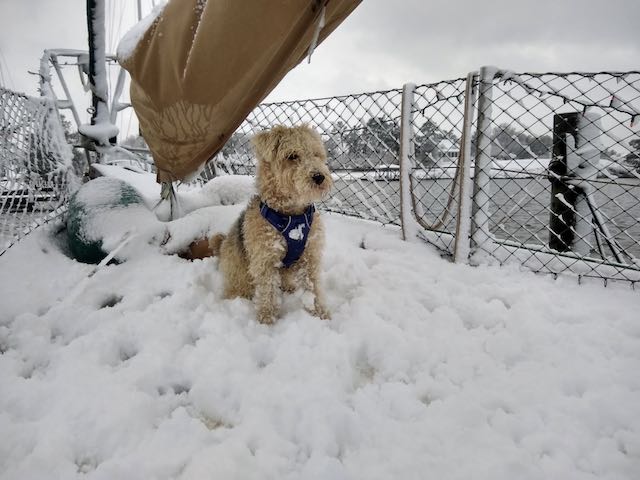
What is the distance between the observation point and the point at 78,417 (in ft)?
5.30

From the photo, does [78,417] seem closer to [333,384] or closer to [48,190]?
[333,384]

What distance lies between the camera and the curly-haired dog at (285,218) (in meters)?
2.41

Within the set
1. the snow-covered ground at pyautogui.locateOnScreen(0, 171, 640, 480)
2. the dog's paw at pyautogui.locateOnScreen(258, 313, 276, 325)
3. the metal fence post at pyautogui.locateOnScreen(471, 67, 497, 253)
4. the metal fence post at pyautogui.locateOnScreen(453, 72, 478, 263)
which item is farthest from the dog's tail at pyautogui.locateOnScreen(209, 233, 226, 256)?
the metal fence post at pyautogui.locateOnScreen(471, 67, 497, 253)

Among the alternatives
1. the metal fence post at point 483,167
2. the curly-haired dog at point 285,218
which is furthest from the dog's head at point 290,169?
the metal fence post at point 483,167

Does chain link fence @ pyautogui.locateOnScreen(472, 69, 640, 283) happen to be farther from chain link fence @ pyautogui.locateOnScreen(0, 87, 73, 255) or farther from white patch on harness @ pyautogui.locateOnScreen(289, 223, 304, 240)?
chain link fence @ pyautogui.locateOnScreen(0, 87, 73, 255)

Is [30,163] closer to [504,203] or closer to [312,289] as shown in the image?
[312,289]

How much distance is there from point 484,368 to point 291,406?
3.73 ft

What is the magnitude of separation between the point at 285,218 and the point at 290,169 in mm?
360

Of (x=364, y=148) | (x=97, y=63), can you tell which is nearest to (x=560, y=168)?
(x=364, y=148)

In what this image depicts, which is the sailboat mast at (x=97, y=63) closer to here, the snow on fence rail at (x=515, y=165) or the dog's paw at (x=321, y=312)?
the snow on fence rail at (x=515, y=165)

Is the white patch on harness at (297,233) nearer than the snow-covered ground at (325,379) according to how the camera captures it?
No

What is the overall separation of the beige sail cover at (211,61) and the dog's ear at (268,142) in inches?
11.5

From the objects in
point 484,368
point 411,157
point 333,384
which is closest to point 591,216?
point 411,157

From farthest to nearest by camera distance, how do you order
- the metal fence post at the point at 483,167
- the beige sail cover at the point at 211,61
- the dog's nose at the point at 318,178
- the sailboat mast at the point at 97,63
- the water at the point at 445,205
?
the sailboat mast at the point at 97,63 < the water at the point at 445,205 < the metal fence post at the point at 483,167 < the dog's nose at the point at 318,178 < the beige sail cover at the point at 211,61
